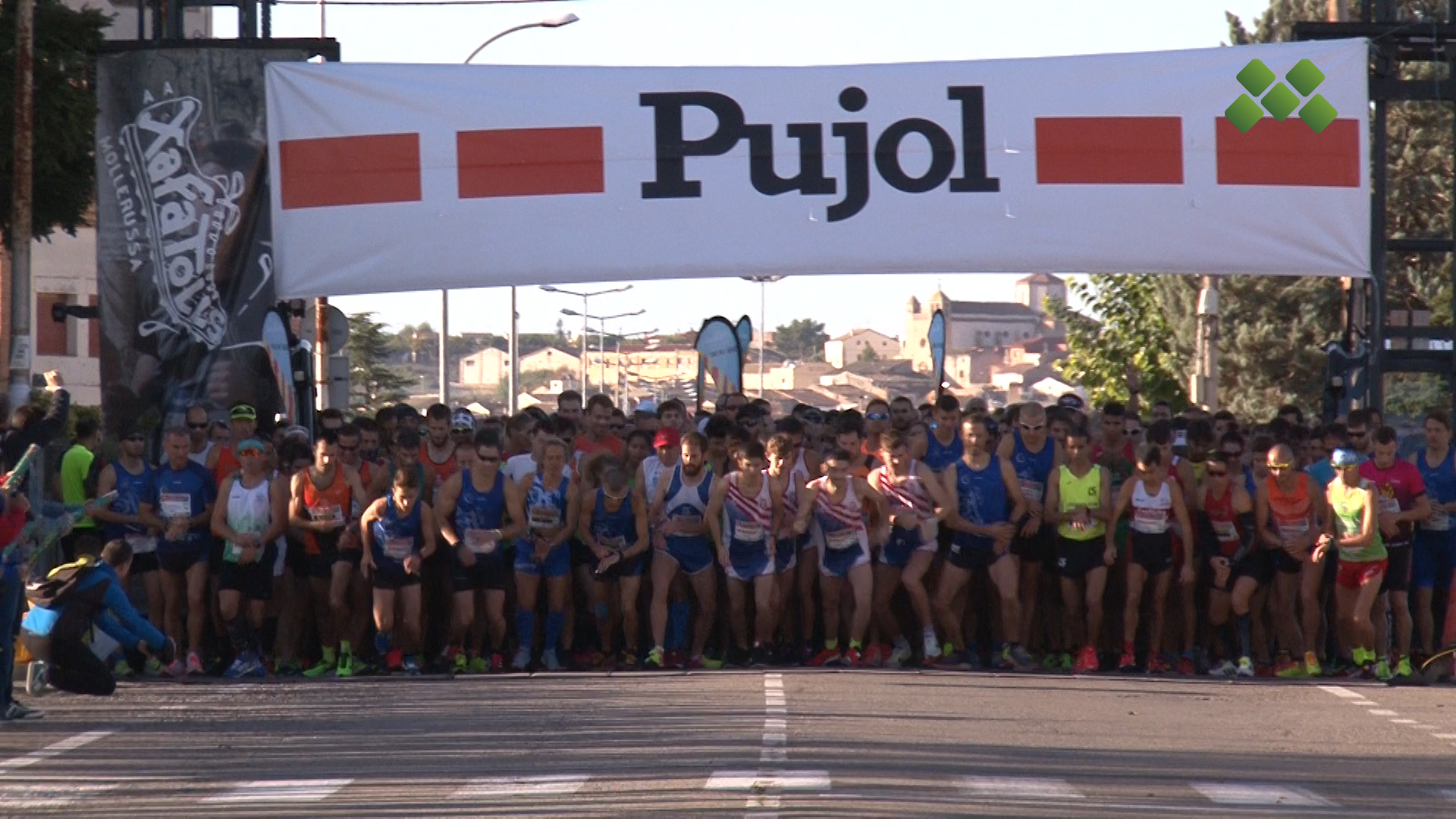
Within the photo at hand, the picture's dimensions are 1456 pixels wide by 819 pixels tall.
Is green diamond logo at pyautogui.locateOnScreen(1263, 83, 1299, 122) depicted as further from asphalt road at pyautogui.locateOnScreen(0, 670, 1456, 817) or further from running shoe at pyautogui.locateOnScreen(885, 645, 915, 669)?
running shoe at pyautogui.locateOnScreen(885, 645, 915, 669)

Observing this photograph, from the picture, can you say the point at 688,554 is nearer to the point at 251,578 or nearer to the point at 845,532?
the point at 845,532

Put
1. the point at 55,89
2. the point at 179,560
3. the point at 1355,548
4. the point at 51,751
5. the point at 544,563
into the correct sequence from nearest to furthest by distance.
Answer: the point at 51,751
the point at 1355,548
the point at 179,560
the point at 544,563
the point at 55,89

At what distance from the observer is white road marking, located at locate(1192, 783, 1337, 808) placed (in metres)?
8.87

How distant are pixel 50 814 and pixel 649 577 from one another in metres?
7.06

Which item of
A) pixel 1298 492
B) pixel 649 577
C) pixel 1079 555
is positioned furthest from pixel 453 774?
pixel 1298 492

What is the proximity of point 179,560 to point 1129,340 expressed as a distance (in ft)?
114

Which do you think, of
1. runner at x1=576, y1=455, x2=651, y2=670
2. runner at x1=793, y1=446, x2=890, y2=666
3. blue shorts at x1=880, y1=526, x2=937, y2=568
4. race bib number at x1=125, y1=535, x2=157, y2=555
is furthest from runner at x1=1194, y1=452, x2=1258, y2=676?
race bib number at x1=125, y1=535, x2=157, y2=555

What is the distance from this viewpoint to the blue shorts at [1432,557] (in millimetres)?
15133

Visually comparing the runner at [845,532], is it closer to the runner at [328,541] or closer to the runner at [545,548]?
the runner at [545,548]

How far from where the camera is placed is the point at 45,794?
953 centimetres

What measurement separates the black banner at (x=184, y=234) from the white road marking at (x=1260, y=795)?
994 centimetres

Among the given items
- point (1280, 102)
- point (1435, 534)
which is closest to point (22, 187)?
point (1280, 102)

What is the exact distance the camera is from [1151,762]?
1034 centimetres

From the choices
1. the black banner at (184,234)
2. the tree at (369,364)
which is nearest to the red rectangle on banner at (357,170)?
the black banner at (184,234)
